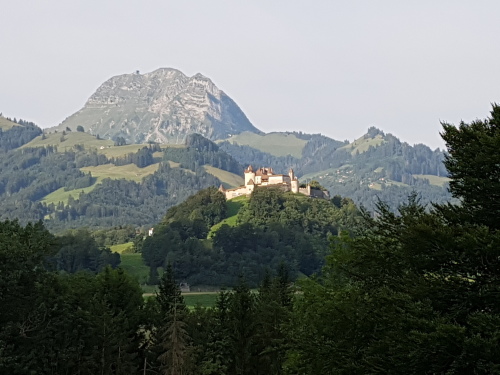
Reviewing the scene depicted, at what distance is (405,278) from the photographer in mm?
25516

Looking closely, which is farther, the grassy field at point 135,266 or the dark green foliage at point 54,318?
the grassy field at point 135,266

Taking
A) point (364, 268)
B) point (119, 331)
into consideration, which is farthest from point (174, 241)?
point (364, 268)

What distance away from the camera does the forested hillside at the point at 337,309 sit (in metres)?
23.2

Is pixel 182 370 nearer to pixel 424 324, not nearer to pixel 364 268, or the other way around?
pixel 364 268

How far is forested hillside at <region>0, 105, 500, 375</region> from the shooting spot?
23.2m

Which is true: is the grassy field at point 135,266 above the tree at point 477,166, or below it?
below

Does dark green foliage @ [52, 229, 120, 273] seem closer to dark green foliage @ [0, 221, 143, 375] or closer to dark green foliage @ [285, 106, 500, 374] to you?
dark green foliage @ [0, 221, 143, 375]

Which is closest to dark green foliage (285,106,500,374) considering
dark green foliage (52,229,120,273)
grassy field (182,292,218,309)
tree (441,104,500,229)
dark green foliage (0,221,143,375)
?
tree (441,104,500,229)

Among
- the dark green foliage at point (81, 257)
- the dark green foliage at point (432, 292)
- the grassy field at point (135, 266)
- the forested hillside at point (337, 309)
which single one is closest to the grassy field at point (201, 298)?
the grassy field at point (135, 266)

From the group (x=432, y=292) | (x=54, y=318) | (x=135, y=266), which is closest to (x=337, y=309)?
(x=432, y=292)

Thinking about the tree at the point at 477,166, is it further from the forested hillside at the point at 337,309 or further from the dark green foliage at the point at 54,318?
the dark green foliage at the point at 54,318

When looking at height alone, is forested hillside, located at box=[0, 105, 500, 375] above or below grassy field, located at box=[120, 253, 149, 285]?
above

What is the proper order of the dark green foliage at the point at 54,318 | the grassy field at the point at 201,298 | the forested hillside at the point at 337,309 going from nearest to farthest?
1. the forested hillside at the point at 337,309
2. the dark green foliage at the point at 54,318
3. the grassy field at the point at 201,298

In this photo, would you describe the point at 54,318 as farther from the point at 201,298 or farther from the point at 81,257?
the point at 81,257
